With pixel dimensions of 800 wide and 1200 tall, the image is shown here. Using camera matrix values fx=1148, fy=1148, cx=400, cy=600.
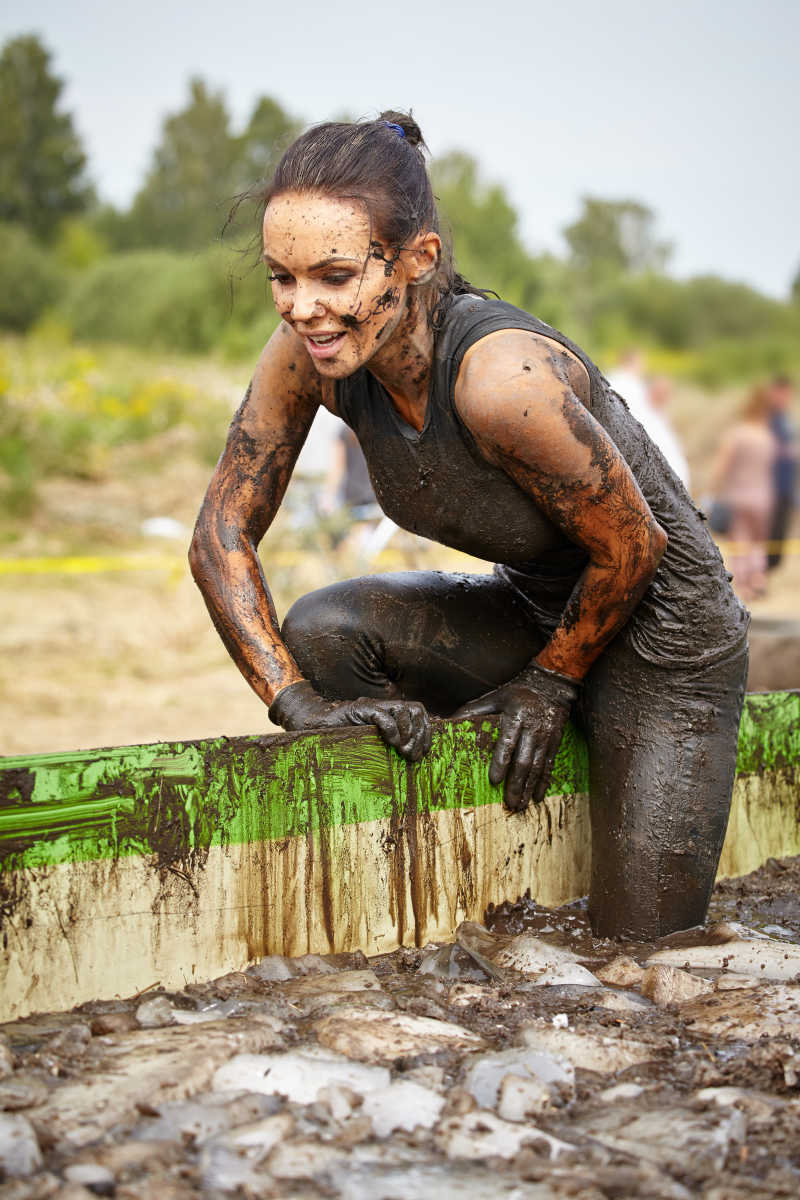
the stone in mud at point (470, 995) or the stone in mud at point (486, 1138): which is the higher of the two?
the stone in mud at point (470, 995)

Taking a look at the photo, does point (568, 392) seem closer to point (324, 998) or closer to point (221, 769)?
point (221, 769)

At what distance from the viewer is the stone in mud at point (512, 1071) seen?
5.27ft

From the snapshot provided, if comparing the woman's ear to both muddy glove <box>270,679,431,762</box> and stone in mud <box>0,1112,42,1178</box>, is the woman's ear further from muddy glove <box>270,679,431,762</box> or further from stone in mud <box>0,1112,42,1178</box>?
stone in mud <box>0,1112,42,1178</box>

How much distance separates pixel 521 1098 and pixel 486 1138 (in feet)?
0.38

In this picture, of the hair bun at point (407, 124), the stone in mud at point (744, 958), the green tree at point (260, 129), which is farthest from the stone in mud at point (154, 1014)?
the green tree at point (260, 129)

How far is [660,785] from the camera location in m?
2.40

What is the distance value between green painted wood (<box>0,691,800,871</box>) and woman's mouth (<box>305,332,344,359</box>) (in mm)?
716

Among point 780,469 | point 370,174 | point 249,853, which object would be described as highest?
point 780,469

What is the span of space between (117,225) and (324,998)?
48.2 metres

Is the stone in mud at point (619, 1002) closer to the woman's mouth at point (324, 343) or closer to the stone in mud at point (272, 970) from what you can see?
the stone in mud at point (272, 970)

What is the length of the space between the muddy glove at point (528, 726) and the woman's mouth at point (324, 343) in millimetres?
782

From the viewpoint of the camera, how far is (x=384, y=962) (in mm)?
2268

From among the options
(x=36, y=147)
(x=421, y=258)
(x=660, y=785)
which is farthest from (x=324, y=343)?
(x=36, y=147)

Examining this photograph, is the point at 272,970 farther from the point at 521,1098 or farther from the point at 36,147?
the point at 36,147
